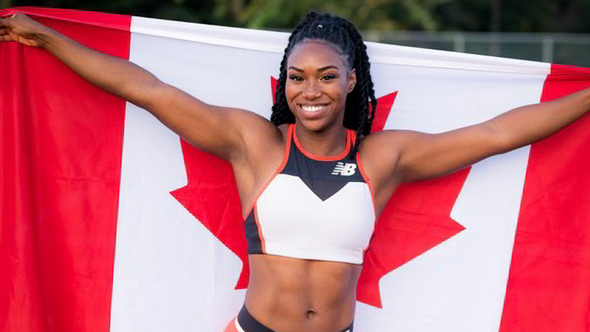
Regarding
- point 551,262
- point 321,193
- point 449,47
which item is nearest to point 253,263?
point 321,193

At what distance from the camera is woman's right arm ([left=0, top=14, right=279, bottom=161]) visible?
3.36 meters

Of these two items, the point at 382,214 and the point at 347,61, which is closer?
the point at 347,61

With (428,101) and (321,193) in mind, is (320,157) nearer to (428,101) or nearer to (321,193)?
(321,193)

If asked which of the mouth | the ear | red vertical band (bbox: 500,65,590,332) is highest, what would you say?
the ear

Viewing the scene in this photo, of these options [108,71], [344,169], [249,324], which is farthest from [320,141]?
[108,71]

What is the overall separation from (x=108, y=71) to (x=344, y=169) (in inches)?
43.3

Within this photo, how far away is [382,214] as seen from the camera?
12.9 feet

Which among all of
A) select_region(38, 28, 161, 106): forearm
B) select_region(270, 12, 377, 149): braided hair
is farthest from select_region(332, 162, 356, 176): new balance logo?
select_region(38, 28, 161, 106): forearm

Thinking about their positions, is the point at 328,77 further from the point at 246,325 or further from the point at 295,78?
the point at 246,325

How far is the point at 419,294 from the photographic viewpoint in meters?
4.01

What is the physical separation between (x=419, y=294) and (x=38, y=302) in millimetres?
1867

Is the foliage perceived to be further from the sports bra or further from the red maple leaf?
the sports bra

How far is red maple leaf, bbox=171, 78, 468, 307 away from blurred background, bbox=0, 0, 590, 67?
39.9 feet

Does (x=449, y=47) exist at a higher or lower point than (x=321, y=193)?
higher
